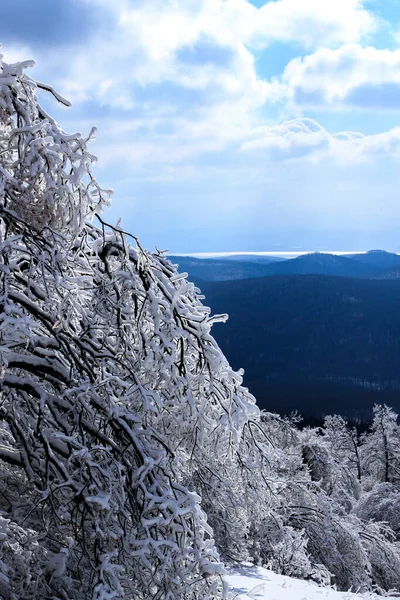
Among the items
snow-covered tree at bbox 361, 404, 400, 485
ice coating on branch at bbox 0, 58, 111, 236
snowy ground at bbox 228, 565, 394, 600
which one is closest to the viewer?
ice coating on branch at bbox 0, 58, 111, 236

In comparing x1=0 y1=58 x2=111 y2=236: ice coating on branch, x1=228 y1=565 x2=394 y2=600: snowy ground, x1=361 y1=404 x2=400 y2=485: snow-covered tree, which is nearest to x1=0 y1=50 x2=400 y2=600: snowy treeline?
x1=0 y1=58 x2=111 y2=236: ice coating on branch

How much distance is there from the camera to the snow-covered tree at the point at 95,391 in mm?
3898

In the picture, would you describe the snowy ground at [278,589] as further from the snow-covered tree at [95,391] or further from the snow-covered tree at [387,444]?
the snow-covered tree at [387,444]

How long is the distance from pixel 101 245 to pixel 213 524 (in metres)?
6.55

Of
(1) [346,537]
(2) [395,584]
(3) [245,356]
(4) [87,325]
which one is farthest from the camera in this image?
(3) [245,356]

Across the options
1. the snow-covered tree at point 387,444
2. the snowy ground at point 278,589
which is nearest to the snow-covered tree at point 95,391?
the snowy ground at point 278,589

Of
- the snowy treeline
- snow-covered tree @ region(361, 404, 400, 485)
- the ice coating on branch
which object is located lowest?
snow-covered tree @ region(361, 404, 400, 485)

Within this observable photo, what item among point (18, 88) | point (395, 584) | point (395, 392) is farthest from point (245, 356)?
point (18, 88)

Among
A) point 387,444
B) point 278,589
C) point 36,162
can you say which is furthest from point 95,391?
point 387,444

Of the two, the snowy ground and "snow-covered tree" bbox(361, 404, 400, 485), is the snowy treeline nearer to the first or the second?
the snowy ground

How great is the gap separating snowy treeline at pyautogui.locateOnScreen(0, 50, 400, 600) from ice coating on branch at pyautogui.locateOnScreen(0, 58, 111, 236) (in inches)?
0.4

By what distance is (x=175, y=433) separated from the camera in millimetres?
4867

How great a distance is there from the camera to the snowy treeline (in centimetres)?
391

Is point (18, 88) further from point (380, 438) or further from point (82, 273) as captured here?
point (380, 438)
